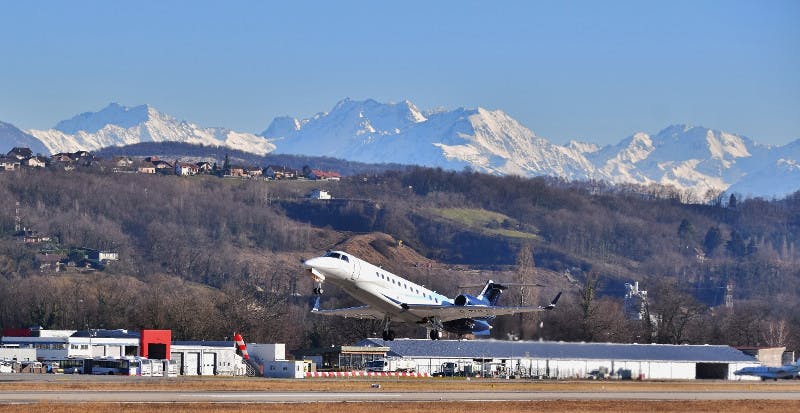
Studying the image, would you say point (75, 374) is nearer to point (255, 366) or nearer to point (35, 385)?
point (255, 366)

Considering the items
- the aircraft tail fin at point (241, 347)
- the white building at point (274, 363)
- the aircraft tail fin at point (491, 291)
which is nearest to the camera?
the aircraft tail fin at point (491, 291)

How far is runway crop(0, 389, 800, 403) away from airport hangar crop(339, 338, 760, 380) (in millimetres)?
38157

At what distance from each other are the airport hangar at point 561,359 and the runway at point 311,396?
38.2 meters

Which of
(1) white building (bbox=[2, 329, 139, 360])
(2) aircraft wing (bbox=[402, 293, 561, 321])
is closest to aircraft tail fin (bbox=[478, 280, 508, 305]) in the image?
(2) aircraft wing (bbox=[402, 293, 561, 321])

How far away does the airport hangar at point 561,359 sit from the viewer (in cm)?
15738

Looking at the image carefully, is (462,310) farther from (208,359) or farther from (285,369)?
(208,359)

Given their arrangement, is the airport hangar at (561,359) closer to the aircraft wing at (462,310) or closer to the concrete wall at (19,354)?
the concrete wall at (19,354)

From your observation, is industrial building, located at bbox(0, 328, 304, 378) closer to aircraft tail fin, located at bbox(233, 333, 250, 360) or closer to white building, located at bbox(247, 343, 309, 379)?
white building, located at bbox(247, 343, 309, 379)

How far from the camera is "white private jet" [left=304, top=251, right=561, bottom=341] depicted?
101 m

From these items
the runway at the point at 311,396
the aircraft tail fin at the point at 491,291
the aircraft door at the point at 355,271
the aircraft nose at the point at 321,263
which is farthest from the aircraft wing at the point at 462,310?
the aircraft tail fin at the point at 491,291

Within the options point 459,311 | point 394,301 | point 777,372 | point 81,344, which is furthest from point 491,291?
point 81,344

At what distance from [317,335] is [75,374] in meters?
57.2

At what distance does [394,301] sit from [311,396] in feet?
32.2

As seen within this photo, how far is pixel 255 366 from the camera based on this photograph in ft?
513
